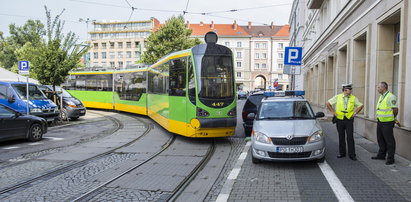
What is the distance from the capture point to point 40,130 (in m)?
11.7

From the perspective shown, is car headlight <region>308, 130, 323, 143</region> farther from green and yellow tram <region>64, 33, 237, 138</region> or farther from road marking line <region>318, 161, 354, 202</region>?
green and yellow tram <region>64, 33, 237, 138</region>

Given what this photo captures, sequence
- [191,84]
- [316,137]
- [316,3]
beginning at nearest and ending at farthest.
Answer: [316,137] < [191,84] < [316,3]

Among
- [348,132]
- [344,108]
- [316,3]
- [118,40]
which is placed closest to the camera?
[348,132]

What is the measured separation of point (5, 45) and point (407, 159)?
7729 cm

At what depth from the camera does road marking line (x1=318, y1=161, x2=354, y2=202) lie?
5.25m

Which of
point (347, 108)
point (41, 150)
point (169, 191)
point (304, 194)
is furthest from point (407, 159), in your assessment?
point (41, 150)

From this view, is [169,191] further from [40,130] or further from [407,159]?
[40,130]

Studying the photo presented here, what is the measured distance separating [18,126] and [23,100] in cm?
407

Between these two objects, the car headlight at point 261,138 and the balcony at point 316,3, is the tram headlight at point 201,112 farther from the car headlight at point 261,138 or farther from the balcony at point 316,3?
the balcony at point 316,3

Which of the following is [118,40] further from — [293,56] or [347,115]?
[347,115]

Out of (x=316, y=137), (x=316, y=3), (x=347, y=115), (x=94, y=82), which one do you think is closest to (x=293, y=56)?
(x=347, y=115)

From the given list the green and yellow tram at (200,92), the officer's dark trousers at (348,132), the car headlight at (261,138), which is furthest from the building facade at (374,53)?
the green and yellow tram at (200,92)

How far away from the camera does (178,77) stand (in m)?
11.2

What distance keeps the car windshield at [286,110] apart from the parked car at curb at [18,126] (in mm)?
7583
